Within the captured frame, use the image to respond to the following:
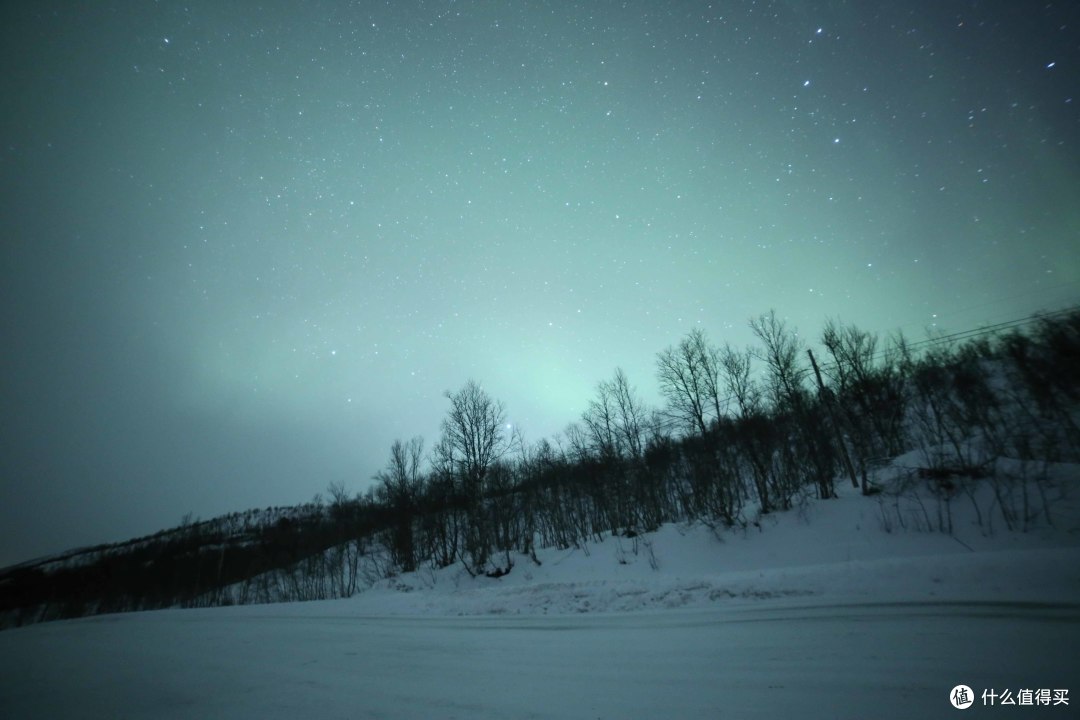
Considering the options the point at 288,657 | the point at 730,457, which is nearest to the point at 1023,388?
the point at 730,457

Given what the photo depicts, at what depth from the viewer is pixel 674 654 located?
4.54 m

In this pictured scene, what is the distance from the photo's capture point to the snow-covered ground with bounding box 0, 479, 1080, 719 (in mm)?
3291

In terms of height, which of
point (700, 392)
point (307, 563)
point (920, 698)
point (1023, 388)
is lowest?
point (307, 563)

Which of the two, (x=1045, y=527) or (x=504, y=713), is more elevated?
(x=504, y=713)

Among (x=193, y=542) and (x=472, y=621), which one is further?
(x=193, y=542)

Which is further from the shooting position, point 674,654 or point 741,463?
point 741,463

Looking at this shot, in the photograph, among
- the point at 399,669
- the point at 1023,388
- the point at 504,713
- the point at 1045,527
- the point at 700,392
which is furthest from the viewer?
the point at 700,392

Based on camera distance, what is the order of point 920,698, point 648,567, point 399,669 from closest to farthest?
1. point 920,698
2. point 399,669
3. point 648,567

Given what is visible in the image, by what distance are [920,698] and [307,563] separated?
50369mm

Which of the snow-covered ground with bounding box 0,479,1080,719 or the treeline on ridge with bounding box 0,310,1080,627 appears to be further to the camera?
the treeline on ridge with bounding box 0,310,1080,627

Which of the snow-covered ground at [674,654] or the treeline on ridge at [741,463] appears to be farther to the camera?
the treeline on ridge at [741,463]

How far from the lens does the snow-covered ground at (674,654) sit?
329 centimetres

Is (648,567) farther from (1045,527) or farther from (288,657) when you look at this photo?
(288,657)

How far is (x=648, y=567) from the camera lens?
15.4 meters
